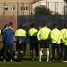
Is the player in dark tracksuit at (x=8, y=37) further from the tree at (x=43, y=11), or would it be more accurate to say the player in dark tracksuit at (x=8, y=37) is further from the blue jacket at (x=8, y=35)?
the tree at (x=43, y=11)

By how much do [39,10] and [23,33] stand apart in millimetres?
51829

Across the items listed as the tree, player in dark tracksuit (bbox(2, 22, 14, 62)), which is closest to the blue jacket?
player in dark tracksuit (bbox(2, 22, 14, 62))

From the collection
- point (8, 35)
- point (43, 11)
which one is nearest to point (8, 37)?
point (8, 35)

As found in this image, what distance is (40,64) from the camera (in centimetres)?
2227

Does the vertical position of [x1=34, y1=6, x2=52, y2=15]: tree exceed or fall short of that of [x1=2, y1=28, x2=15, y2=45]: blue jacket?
it exceeds it

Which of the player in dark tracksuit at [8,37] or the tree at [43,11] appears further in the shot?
the tree at [43,11]

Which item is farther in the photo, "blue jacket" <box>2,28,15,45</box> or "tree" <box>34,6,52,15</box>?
"tree" <box>34,6,52,15</box>

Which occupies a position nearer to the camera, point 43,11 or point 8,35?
point 8,35

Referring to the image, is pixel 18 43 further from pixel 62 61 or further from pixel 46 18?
pixel 46 18

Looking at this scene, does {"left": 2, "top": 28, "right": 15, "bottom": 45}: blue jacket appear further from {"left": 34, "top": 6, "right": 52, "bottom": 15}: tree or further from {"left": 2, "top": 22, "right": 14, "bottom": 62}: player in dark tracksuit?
{"left": 34, "top": 6, "right": 52, "bottom": 15}: tree

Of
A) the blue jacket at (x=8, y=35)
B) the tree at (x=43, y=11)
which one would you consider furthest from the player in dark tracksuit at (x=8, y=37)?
the tree at (x=43, y=11)

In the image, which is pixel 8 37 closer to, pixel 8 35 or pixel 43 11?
pixel 8 35

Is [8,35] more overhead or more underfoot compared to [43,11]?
more underfoot

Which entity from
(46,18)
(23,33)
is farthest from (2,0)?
(23,33)
